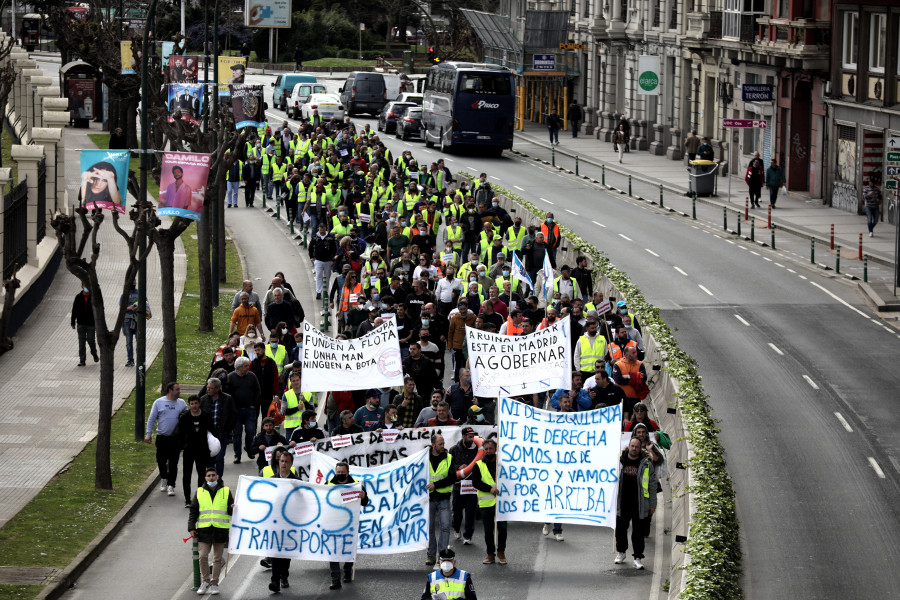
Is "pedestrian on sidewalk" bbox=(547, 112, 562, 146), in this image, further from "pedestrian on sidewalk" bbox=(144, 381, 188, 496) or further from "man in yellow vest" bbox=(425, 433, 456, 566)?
"man in yellow vest" bbox=(425, 433, 456, 566)

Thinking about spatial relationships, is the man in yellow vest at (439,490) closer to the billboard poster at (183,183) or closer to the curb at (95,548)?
the curb at (95,548)

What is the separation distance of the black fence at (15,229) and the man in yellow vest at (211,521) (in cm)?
1397

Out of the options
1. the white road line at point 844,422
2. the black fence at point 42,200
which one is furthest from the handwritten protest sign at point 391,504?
the black fence at point 42,200

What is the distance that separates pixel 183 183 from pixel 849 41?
2931 cm

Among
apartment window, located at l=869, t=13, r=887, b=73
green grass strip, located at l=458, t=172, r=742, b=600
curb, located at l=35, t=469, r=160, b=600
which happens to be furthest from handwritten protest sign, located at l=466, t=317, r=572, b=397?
apartment window, located at l=869, t=13, r=887, b=73

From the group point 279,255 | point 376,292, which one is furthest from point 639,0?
point 376,292

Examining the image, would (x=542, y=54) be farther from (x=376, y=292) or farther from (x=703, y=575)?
(x=703, y=575)

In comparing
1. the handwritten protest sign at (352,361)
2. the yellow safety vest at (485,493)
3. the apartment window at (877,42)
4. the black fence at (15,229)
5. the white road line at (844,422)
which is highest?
the apartment window at (877,42)

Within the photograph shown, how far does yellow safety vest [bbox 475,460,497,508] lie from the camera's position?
57.2 ft

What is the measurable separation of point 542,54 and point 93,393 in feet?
156

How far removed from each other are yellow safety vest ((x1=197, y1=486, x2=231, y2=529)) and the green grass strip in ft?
16.1

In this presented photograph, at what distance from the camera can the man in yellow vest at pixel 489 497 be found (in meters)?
17.3

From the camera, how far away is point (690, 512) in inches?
664

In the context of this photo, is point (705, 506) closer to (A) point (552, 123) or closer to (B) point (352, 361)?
(B) point (352, 361)
